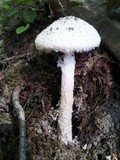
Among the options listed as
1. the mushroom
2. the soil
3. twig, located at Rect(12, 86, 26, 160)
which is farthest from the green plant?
the mushroom

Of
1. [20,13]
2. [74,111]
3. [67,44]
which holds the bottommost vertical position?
[74,111]

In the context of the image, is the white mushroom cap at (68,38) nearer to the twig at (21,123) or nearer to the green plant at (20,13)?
the twig at (21,123)

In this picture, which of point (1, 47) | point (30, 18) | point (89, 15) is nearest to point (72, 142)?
point (89, 15)

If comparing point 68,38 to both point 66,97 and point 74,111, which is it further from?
point 74,111

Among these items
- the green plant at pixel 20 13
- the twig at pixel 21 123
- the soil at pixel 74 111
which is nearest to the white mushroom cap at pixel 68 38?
the soil at pixel 74 111

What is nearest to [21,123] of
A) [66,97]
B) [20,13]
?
[66,97]

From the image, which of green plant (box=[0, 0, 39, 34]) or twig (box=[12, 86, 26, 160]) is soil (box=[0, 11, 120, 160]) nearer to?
twig (box=[12, 86, 26, 160])
